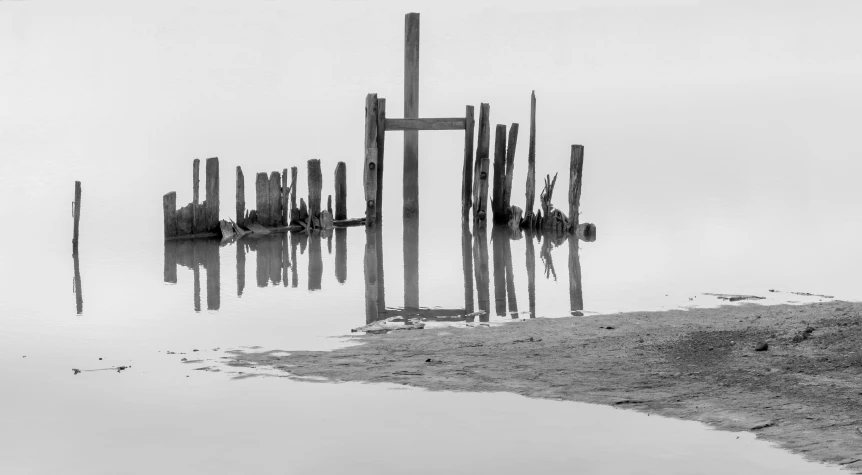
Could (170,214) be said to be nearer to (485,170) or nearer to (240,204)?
(240,204)

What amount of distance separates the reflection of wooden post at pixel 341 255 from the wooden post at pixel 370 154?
0.58 meters

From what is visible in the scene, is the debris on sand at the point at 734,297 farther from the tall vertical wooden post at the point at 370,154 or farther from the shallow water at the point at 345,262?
the tall vertical wooden post at the point at 370,154

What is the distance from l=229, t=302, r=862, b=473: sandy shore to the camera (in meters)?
9.70

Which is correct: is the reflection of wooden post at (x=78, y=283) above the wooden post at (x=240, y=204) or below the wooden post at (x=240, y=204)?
below

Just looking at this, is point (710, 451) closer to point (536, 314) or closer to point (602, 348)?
point (602, 348)

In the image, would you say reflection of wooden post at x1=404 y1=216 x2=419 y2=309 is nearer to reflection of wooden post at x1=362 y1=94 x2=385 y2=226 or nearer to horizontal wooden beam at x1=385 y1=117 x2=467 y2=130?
reflection of wooden post at x1=362 y1=94 x2=385 y2=226

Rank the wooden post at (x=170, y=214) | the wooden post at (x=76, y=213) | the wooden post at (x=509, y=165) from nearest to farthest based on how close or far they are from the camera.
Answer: the wooden post at (x=76, y=213)
the wooden post at (x=170, y=214)
the wooden post at (x=509, y=165)

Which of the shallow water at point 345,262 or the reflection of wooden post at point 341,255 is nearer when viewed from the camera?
the shallow water at point 345,262

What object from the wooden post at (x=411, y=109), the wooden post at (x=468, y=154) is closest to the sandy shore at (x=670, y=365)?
the wooden post at (x=468, y=154)

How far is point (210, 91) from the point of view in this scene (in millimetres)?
67688

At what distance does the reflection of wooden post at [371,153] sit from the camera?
22.5 meters

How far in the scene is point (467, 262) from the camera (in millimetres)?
19781

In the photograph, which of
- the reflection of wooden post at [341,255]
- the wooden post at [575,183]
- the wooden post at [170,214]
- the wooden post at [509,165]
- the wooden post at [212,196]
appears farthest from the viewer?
the wooden post at [509,165]

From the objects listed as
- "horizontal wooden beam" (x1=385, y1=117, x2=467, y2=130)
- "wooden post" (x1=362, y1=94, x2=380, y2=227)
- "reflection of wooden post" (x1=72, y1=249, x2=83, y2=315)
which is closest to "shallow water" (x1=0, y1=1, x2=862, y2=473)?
"reflection of wooden post" (x1=72, y1=249, x2=83, y2=315)
